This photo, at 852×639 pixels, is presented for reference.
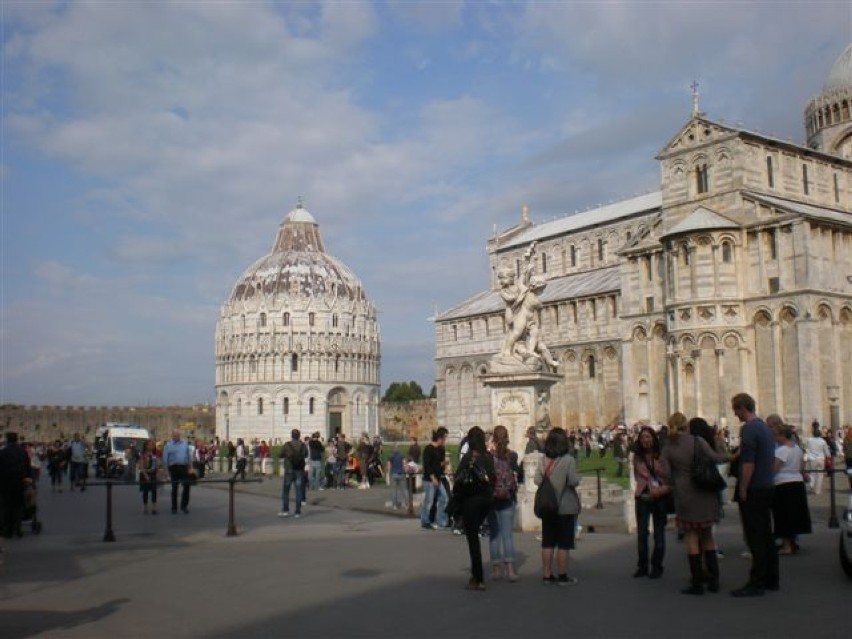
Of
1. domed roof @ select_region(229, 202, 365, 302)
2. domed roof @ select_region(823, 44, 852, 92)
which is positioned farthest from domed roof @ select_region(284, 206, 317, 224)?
domed roof @ select_region(823, 44, 852, 92)

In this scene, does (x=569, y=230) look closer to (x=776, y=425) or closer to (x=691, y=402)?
(x=691, y=402)

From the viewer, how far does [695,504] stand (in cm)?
946

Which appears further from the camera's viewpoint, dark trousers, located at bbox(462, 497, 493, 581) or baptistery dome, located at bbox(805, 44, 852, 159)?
baptistery dome, located at bbox(805, 44, 852, 159)

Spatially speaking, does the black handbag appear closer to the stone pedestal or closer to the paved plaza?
the paved plaza

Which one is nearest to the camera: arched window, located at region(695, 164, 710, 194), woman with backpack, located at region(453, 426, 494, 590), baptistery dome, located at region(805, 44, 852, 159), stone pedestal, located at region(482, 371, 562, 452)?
woman with backpack, located at region(453, 426, 494, 590)

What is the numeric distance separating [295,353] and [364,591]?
94.7m

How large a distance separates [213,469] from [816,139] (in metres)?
50.2

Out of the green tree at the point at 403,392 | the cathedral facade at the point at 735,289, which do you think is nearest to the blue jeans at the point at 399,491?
the cathedral facade at the point at 735,289

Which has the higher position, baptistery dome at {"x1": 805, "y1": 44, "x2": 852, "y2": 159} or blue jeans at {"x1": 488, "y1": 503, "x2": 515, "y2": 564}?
baptistery dome at {"x1": 805, "y1": 44, "x2": 852, "y2": 159}

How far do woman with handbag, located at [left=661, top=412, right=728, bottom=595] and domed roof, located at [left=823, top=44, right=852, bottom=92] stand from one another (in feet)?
215

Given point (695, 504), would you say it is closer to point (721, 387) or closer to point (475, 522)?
point (475, 522)

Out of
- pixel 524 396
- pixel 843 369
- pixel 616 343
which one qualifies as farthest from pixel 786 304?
pixel 524 396

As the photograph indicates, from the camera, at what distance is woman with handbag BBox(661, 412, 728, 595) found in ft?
30.9

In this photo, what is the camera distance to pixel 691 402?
43875 mm
